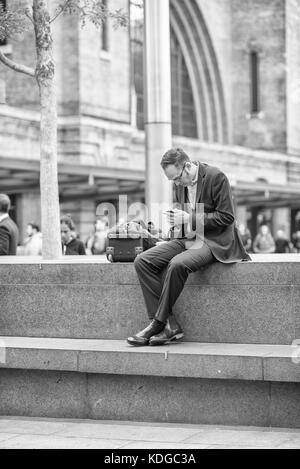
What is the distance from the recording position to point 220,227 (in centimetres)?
809

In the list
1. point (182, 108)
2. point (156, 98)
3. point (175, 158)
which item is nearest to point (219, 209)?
point (175, 158)

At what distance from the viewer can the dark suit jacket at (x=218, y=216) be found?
8.04 m

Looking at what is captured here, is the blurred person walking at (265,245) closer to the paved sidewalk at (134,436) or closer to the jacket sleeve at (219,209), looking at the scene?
the jacket sleeve at (219,209)

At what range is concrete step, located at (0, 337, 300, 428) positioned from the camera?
7551 mm

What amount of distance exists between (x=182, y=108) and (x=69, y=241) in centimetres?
3101

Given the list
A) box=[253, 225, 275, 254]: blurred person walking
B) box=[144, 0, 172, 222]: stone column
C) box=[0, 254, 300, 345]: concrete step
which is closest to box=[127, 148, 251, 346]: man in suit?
box=[0, 254, 300, 345]: concrete step

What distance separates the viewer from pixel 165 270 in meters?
8.16

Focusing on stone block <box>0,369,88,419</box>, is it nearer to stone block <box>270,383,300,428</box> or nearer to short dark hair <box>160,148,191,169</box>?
stone block <box>270,383,300,428</box>

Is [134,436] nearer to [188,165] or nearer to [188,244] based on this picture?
[188,244]

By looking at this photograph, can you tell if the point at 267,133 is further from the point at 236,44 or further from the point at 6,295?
the point at 6,295

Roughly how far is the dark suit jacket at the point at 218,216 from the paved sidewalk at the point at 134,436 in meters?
1.38

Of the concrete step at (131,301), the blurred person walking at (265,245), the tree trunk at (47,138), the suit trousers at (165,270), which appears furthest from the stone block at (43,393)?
the blurred person walking at (265,245)

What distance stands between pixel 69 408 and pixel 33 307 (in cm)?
103
